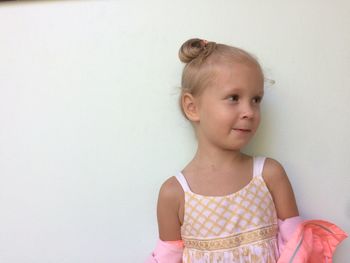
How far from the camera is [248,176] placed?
91 centimetres

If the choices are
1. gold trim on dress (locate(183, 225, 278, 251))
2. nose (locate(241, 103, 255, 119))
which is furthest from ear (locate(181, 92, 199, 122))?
gold trim on dress (locate(183, 225, 278, 251))

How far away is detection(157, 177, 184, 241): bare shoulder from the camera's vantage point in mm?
914

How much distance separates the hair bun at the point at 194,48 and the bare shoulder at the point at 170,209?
290 millimetres

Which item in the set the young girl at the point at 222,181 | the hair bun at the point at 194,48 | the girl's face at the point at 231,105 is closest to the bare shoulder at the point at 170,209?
the young girl at the point at 222,181

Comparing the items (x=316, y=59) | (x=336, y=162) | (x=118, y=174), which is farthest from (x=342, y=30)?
(x=118, y=174)

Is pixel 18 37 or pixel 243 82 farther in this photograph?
pixel 18 37

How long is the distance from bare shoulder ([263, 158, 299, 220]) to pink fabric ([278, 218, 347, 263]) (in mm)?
24

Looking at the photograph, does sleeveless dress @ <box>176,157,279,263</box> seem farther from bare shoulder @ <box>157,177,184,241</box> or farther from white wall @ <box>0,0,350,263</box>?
white wall @ <box>0,0,350,263</box>

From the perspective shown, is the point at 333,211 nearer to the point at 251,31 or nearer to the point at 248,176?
the point at 248,176

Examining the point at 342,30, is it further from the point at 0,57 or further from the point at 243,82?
the point at 0,57

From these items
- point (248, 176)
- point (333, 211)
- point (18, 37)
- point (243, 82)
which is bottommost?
point (333, 211)

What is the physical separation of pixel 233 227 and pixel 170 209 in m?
0.15

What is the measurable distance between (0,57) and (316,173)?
0.85 m

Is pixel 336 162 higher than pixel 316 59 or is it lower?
lower
